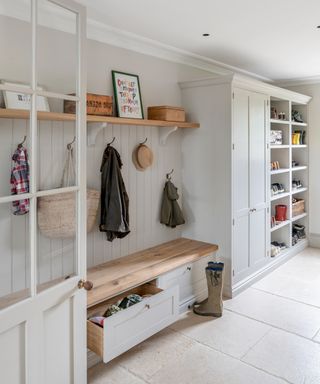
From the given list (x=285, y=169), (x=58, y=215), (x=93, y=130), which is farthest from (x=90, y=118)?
(x=285, y=169)

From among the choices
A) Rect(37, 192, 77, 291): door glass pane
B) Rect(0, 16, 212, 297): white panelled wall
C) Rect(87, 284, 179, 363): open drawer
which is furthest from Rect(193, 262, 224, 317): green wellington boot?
Rect(37, 192, 77, 291): door glass pane

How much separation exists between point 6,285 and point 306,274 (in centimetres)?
342

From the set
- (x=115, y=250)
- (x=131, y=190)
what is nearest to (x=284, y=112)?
(x=131, y=190)

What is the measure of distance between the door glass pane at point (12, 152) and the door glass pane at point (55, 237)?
0.23 metres

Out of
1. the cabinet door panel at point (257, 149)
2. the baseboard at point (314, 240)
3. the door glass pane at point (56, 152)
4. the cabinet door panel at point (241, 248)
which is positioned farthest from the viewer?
the baseboard at point (314, 240)

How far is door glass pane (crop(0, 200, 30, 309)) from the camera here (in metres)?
2.14

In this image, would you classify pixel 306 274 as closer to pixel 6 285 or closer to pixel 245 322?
pixel 245 322

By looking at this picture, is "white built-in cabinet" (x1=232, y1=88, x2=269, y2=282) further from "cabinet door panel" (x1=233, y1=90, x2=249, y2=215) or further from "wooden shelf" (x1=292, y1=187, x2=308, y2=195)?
"wooden shelf" (x1=292, y1=187, x2=308, y2=195)

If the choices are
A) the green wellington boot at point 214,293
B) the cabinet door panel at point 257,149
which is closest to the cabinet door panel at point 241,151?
the cabinet door panel at point 257,149

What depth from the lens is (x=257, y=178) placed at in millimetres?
3873

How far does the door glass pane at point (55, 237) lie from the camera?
Result: 2064 millimetres

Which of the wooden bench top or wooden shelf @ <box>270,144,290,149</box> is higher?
wooden shelf @ <box>270,144,290,149</box>

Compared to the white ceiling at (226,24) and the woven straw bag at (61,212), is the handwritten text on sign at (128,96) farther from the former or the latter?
the woven straw bag at (61,212)

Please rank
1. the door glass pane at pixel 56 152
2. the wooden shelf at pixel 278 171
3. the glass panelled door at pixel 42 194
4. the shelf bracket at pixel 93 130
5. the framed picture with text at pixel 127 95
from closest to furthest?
the glass panelled door at pixel 42 194
the door glass pane at pixel 56 152
the shelf bracket at pixel 93 130
the framed picture with text at pixel 127 95
the wooden shelf at pixel 278 171
